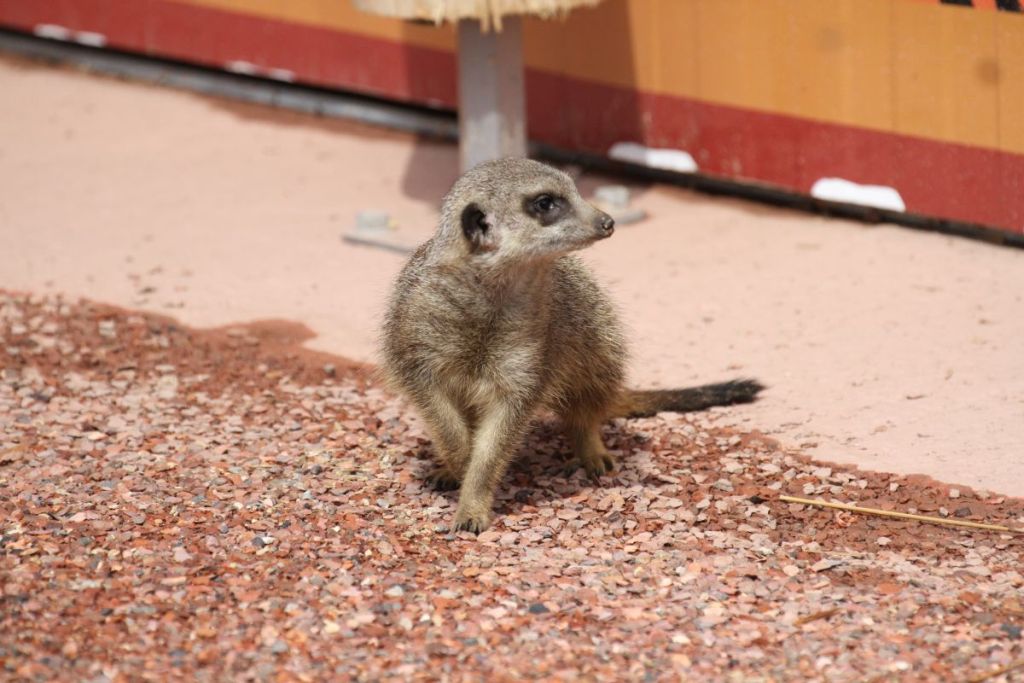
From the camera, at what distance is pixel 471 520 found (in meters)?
3.84

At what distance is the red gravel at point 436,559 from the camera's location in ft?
10.4

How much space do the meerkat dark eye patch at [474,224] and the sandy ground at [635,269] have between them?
1.29 m

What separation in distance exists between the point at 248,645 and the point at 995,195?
153 inches

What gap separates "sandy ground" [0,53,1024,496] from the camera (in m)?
4.64

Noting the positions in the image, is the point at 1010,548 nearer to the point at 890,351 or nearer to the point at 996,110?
the point at 890,351

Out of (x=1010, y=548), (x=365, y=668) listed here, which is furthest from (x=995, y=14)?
(x=365, y=668)

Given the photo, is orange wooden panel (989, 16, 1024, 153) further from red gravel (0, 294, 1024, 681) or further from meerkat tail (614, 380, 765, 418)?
red gravel (0, 294, 1024, 681)

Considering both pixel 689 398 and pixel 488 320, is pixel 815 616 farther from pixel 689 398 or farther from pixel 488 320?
pixel 689 398

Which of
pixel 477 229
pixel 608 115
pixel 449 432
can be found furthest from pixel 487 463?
pixel 608 115

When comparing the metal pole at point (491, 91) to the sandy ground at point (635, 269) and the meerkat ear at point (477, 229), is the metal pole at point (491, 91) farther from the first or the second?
the meerkat ear at point (477, 229)

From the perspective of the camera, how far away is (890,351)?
5059 mm

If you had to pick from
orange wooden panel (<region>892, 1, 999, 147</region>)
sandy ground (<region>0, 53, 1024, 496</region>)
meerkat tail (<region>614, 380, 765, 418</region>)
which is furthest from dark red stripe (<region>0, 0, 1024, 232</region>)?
meerkat tail (<region>614, 380, 765, 418</region>)

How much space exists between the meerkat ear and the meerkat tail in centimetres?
103

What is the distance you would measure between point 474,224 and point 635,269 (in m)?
2.47
